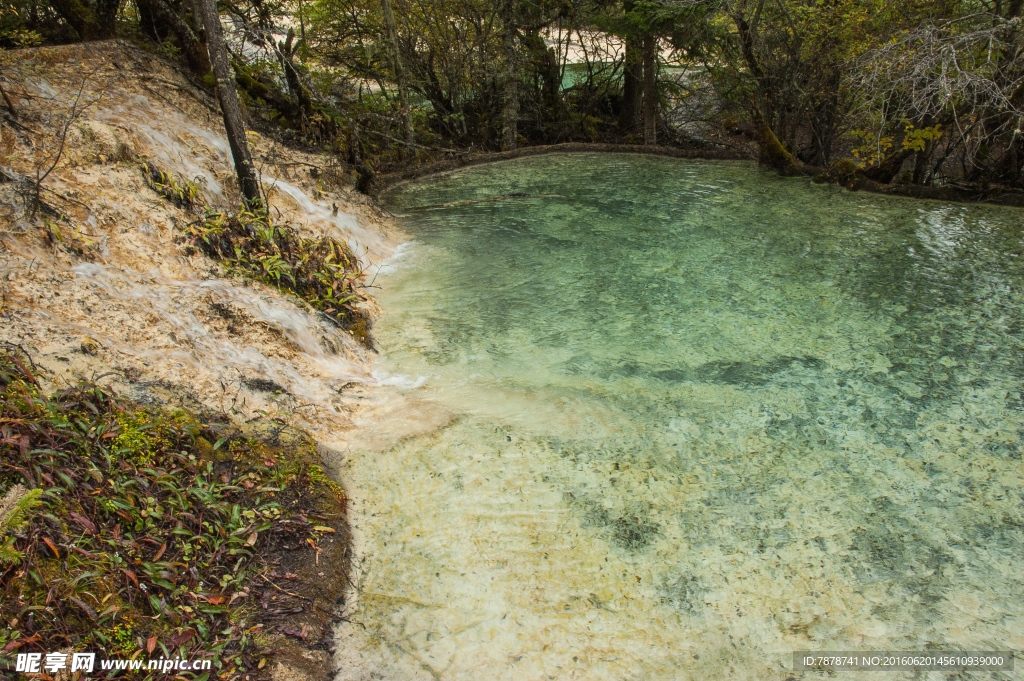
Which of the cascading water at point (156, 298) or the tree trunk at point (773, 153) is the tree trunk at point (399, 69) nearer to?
the cascading water at point (156, 298)

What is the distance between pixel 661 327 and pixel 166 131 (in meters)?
5.67

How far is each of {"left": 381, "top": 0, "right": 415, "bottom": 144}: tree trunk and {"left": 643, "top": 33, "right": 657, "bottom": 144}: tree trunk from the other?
4.82 metres

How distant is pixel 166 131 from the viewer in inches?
257

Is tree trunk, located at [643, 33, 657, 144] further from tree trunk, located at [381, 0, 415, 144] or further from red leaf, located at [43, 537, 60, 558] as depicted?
red leaf, located at [43, 537, 60, 558]

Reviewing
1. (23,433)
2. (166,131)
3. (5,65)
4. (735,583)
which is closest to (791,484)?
(735,583)

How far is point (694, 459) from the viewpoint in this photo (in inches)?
167

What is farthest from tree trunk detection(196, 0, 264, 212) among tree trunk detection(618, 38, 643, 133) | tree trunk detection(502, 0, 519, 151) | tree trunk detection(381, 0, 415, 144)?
tree trunk detection(618, 38, 643, 133)

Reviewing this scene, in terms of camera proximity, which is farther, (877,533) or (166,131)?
(166,131)

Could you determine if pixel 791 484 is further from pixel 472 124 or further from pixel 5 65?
pixel 472 124

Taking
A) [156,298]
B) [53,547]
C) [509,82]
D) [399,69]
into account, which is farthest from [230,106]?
[509,82]

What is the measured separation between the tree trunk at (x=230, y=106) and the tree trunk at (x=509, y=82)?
7.46 meters

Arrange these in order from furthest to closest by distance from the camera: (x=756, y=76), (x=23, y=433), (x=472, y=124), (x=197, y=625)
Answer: (x=472, y=124)
(x=756, y=76)
(x=23, y=433)
(x=197, y=625)

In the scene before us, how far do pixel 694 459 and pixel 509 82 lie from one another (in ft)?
33.3

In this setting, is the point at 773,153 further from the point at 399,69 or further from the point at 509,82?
the point at 399,69
